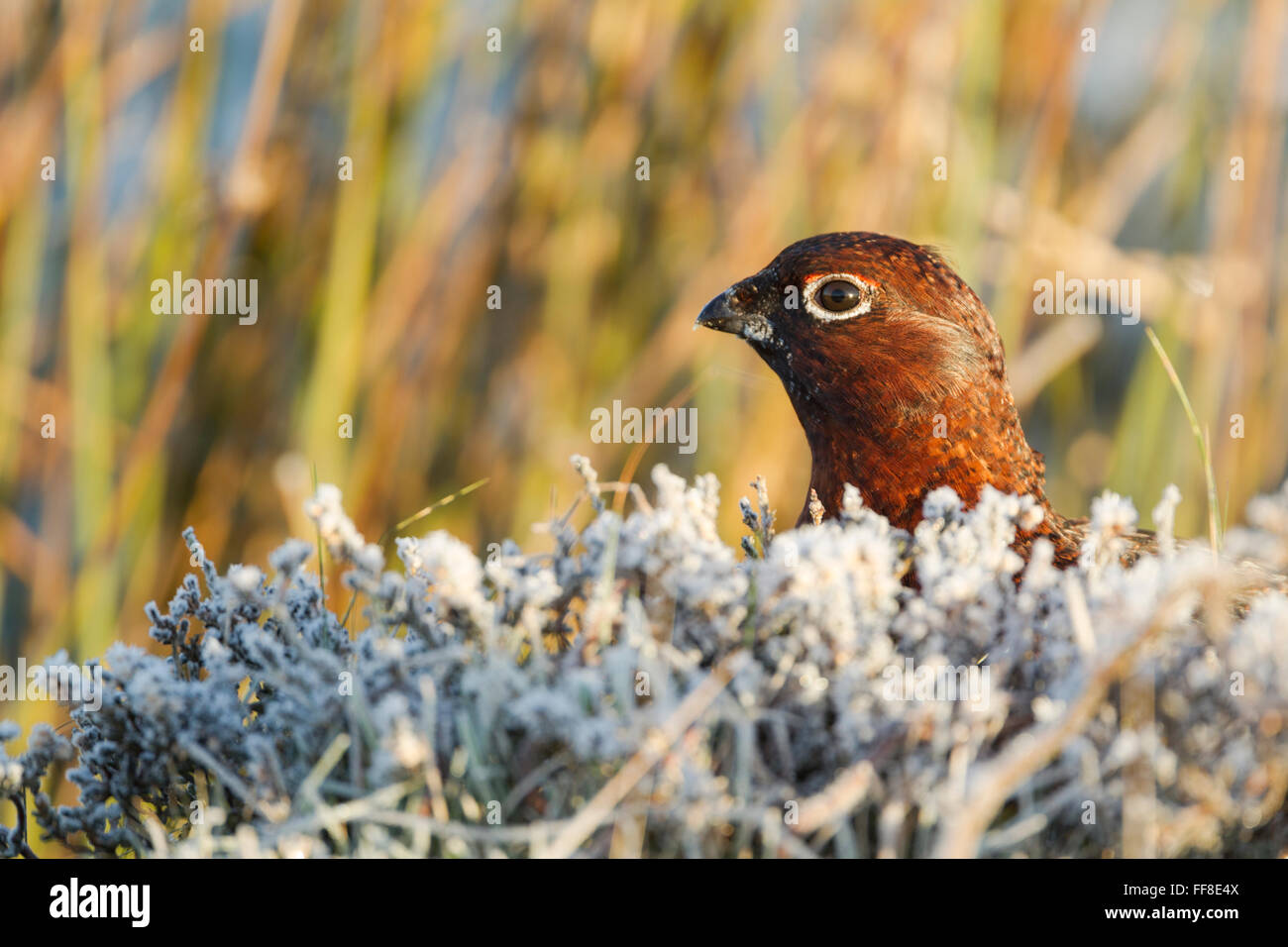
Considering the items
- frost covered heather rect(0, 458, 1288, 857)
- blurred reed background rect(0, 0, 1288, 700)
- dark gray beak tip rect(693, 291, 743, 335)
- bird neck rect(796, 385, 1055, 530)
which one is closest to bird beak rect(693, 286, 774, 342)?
dark gray beak tip rect(693, 291, 743, 335)

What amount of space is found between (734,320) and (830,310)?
220 millimetres

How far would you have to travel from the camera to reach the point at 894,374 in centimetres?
212

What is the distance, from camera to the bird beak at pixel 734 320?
90.7 inches

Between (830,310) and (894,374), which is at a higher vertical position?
(830,310)

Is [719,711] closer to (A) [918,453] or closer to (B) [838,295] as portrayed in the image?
(A) [918,453]

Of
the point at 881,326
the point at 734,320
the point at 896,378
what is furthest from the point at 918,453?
the point at 734,320

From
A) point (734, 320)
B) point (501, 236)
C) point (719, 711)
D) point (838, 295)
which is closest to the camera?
point (719, 711)

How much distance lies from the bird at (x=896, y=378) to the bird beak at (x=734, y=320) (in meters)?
0.04

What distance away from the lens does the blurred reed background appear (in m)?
3.15

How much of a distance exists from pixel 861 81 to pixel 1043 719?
8.52 feet

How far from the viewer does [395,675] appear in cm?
128

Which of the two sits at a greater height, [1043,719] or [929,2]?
[929,2]
